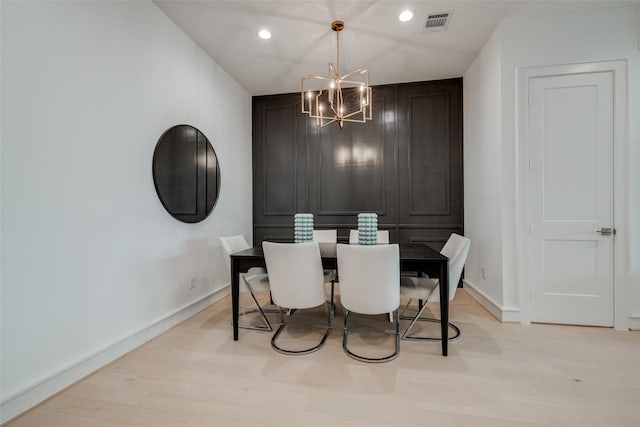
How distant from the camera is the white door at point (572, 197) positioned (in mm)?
2508

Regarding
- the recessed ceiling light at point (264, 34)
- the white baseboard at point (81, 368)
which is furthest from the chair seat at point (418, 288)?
the recessed ceiling light at point (264, 34)

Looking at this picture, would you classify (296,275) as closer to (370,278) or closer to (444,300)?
(370,278)

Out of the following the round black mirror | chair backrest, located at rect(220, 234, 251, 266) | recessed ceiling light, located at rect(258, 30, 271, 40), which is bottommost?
chair backrest, located at rect(220, 234, 251, 266)

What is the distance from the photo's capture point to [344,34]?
2.82m

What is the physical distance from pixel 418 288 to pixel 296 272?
1.07 m

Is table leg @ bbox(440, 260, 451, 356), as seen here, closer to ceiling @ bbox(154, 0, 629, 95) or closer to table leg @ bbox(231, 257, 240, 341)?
table leg @ bbox(231, 257, 240, 341)

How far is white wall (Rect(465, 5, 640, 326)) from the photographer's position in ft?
8.05

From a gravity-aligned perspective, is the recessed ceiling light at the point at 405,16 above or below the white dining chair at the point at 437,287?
above

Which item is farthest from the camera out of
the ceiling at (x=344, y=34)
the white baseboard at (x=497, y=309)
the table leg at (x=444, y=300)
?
the white baseboard at (x=497, y=309)

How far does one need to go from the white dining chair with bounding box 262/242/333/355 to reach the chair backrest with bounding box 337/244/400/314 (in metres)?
0.21

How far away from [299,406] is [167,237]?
1872 mm

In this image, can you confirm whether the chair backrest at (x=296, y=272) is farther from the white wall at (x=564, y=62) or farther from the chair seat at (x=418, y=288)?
the white wall at (x=564, y=62)

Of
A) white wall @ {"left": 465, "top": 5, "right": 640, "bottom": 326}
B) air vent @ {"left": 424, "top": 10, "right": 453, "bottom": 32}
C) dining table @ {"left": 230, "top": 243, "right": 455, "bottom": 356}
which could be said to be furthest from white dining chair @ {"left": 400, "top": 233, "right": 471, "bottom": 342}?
air vent @ {"left": 424, "top": 10, "right": 453, "bottom": 32}

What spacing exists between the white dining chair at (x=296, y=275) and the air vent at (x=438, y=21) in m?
2.38
